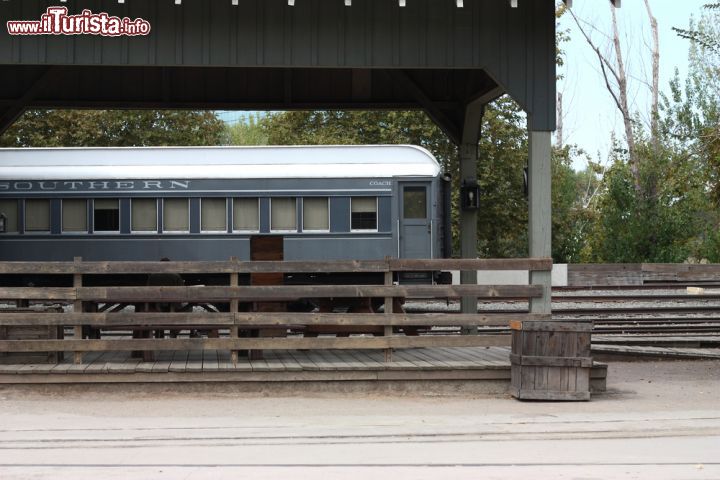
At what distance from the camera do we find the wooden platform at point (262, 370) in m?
11.7

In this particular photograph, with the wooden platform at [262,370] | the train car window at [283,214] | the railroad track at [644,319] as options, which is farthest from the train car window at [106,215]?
the railroad track at [644,319]

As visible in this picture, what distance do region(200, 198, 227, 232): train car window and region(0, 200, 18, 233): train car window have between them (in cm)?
322

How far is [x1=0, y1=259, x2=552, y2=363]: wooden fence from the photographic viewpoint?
11906 millimetres

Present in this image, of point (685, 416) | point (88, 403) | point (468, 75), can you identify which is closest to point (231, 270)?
point (88, 403)

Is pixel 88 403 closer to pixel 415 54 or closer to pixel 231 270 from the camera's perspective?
pixel 231 270

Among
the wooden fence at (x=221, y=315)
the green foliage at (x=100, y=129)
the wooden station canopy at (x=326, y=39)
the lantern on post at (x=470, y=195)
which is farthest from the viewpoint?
the green foliage at (x=100, y=129)

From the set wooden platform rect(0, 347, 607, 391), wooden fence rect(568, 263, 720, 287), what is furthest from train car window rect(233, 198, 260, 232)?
wooden fence rect(568, 263, 720, 287)

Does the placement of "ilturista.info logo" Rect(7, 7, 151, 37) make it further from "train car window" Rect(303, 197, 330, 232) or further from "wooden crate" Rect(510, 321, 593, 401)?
"wooden crate" Rect(510, 321, 593, 401)

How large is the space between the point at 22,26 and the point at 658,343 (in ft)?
39.4

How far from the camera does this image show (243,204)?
17625 mm

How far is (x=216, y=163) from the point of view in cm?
1762

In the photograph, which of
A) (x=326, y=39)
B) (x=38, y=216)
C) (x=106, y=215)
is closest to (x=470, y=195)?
(x=326, y=39)

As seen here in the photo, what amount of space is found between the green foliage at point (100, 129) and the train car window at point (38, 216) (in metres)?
18.4

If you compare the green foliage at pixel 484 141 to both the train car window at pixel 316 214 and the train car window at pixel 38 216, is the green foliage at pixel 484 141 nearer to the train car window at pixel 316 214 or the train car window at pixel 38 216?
the train car window at pixel 316 214
